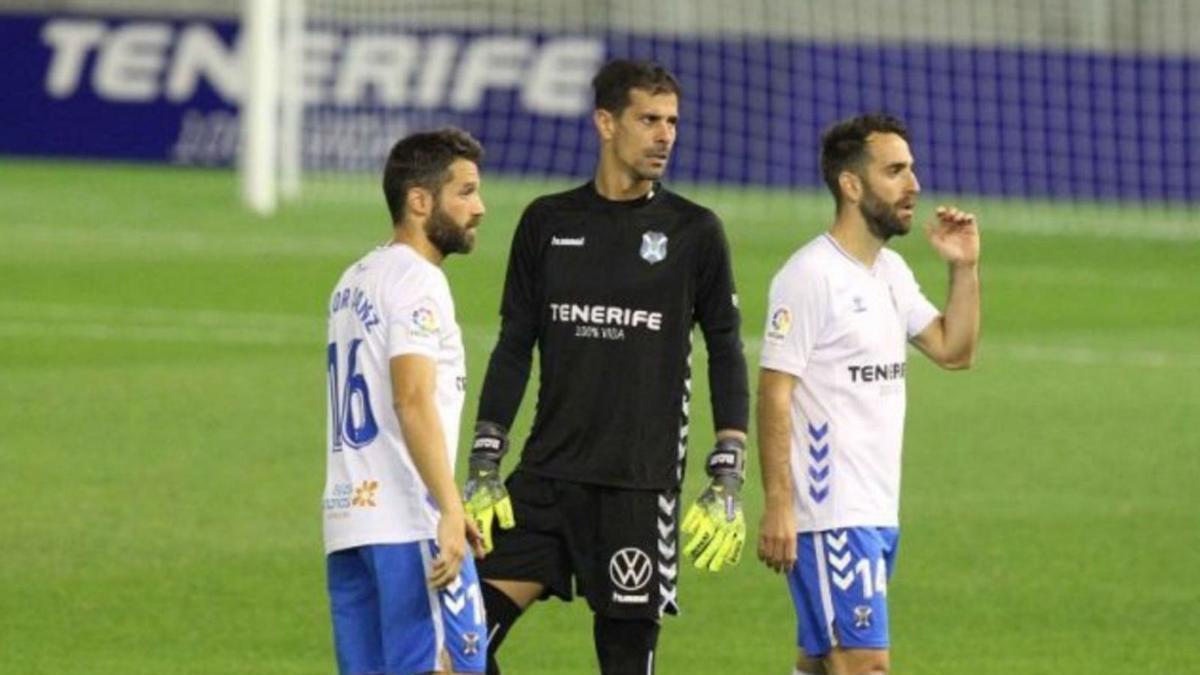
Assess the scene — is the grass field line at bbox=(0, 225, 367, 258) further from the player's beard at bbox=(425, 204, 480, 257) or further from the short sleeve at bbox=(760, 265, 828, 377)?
the player's beard at bbox=(425, 204, 480, 257)

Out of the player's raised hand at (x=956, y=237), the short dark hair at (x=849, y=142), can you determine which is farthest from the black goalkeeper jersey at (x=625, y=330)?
the player's raised hand at (x=956, y=237)

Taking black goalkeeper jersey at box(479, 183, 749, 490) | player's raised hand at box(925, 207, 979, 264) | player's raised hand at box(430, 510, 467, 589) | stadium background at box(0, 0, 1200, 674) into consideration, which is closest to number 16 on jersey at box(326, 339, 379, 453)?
player's raised hand at box(430, 510, 467, 589)

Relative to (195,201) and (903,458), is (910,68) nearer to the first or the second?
(195,201)

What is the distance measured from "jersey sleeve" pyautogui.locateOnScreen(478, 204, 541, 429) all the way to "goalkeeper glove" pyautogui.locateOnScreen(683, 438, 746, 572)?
24.1 inches

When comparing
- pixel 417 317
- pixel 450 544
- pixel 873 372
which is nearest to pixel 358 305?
pixel 417 317

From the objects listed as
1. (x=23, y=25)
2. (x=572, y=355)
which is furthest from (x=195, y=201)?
(x=572, y=355)

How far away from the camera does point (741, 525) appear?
929 cm

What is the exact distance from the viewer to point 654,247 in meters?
9.38

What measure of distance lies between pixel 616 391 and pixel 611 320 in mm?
199

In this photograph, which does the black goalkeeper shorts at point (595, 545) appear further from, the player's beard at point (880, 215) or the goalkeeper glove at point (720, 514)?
the player's beard at point (880, 215)

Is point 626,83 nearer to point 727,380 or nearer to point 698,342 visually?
point 727,380

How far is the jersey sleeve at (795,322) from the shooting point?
9.16 meters

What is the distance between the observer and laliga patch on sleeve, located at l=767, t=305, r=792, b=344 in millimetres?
9180

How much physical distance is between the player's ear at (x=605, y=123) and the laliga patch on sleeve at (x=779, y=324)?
69 cm
